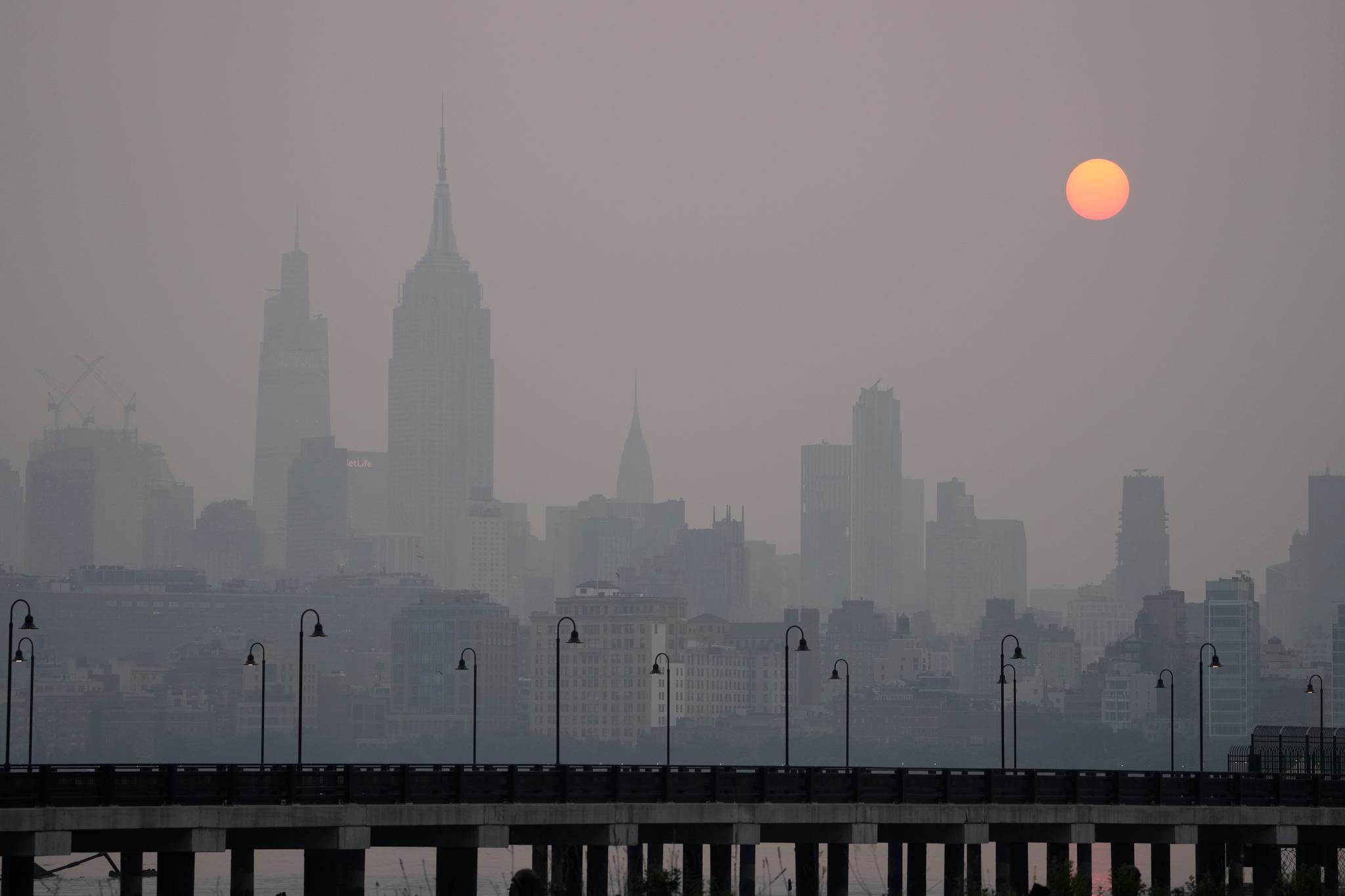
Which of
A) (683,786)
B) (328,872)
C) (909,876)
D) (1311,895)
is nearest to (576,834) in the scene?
(683,786)

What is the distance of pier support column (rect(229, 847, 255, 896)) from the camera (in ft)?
256

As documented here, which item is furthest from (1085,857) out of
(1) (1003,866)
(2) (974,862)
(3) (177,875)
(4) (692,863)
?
(3) (177,875)

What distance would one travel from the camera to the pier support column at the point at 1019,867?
8275cm

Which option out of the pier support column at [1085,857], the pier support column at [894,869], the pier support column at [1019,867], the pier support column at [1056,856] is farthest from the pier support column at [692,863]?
the pier support column at [894,869]

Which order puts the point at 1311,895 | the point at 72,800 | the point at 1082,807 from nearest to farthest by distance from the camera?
the point at 72,800, the point at 1311,895, the point at 1082,807

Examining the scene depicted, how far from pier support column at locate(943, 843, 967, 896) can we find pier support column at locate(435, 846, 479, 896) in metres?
16.7

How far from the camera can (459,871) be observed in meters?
74.4

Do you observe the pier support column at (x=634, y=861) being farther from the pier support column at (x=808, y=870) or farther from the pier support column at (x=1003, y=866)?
the pier support column at (x=1003, y=866)

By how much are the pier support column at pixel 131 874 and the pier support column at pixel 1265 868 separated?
40170 millimetres

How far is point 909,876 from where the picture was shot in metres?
85.6

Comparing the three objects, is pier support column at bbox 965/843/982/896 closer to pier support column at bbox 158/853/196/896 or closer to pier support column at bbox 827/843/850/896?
pier support column at bbox 827/843/850/896

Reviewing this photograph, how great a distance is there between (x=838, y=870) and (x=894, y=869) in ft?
108

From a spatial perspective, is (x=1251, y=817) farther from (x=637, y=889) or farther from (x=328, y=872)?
(x=328, y=872)

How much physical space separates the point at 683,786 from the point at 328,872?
1226 cm
